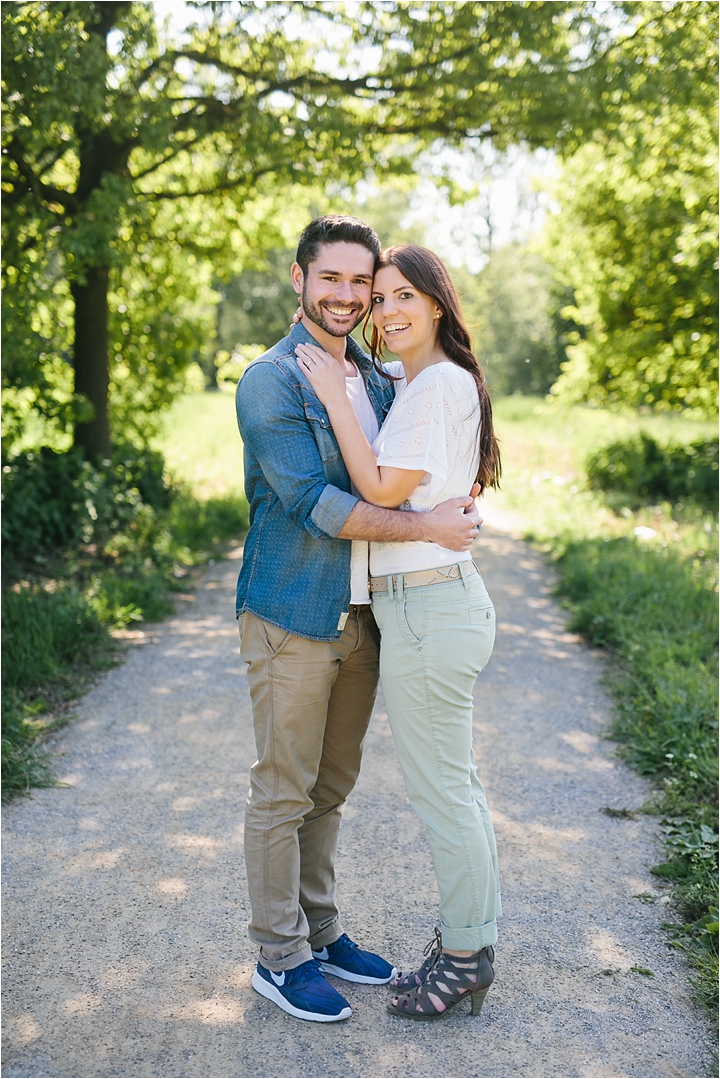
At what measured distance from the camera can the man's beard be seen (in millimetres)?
2817

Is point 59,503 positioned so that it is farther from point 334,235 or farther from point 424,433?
point 424,433

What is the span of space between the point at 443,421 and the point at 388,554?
0.43 metres

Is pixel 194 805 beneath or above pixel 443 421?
beneath

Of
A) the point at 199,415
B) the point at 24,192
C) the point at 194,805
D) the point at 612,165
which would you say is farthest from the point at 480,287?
the point at 194,805

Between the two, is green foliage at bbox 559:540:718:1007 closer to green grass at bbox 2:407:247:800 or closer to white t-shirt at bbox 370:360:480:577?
white t-shirt at bbox 370:360:480:577

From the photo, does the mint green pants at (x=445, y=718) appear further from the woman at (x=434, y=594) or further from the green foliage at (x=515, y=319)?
the green foliage at (x=515, y=319)

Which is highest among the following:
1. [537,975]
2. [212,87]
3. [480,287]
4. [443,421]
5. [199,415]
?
[480,287]

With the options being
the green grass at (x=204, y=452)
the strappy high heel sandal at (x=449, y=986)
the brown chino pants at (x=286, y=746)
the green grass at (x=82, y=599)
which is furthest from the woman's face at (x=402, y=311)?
the green grass at (x=204, y=452)

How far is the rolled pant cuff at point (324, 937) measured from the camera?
3.09 meters

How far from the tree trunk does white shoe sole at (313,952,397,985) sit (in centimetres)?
749

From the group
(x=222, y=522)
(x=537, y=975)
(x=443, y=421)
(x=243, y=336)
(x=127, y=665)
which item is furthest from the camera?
(x=243, y=336)

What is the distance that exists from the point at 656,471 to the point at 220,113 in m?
8.05

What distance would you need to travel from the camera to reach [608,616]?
7008 mm

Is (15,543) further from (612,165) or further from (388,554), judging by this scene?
(612,165)
